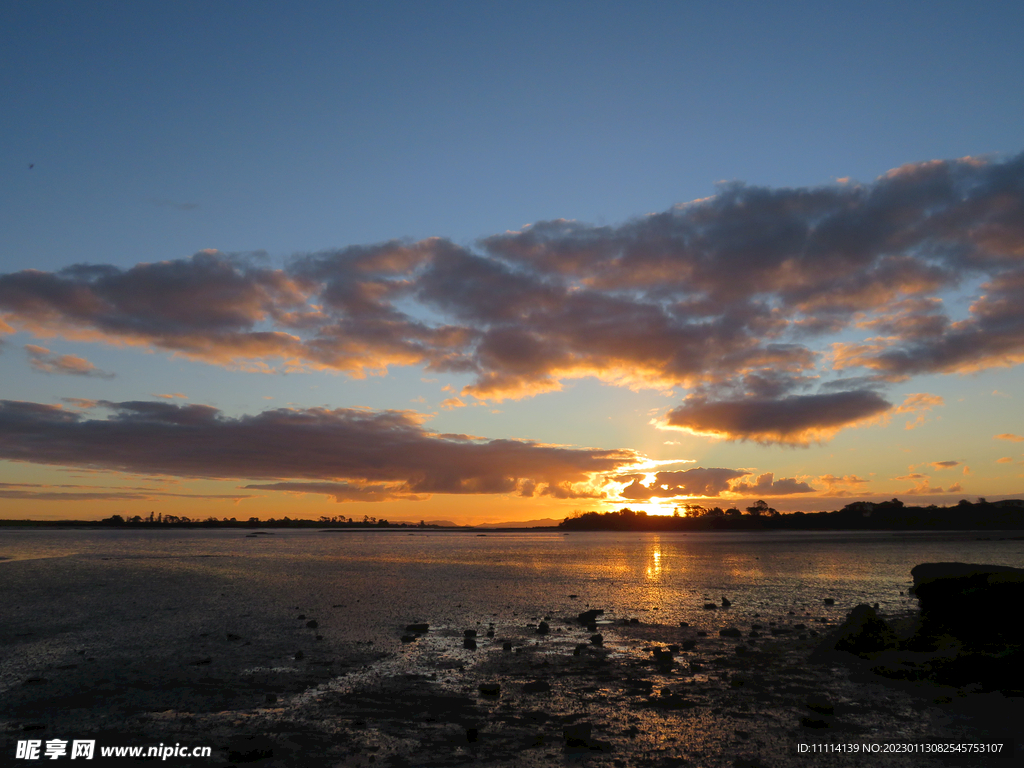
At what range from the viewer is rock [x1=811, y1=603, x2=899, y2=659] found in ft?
65.4

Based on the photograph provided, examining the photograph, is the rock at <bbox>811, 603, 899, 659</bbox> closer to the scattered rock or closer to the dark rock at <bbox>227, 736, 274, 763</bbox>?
the scattered rock

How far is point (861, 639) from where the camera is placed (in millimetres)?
20250

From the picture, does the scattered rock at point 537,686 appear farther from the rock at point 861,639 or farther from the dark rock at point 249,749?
the rock at point 861,639

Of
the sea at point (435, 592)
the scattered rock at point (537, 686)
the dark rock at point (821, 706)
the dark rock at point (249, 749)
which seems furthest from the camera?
the sea at point (435, 592)

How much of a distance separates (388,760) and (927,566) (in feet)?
104

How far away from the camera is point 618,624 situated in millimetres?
26172

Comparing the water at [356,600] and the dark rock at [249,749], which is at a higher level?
the dark rock at [249,749]

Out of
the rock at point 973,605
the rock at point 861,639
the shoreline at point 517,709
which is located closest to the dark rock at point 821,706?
the shoreline at point 517,709

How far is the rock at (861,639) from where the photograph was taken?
19922 millimetres

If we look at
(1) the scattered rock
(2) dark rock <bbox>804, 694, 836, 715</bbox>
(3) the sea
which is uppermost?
(2) dark rock <bbox>804, 694, 836, 715</bbox>

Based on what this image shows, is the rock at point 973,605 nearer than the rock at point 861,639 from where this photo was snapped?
No

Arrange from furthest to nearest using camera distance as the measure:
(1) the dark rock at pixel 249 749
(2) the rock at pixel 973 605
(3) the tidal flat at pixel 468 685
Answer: (2) the rock at pixel 973 605 → (3) the tidal flat at pixel 468 685 → (1) the dark rock at pixel 249 749

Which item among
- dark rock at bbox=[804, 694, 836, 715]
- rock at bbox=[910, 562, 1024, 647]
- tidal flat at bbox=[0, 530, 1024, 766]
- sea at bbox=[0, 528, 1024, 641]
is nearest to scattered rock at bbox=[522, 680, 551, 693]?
tidal flat at bbox=[0, 530, 1024, 766]

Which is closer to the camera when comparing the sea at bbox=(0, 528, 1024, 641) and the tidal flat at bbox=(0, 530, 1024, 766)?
the tidal flat at bbox=(0, 530, 1024, 766)
